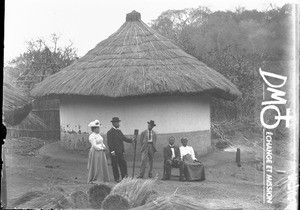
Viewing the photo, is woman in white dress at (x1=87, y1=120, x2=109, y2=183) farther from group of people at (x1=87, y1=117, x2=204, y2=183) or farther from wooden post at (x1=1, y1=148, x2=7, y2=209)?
wooden post at (x1=1, y1=148, x2=7, y2=209)

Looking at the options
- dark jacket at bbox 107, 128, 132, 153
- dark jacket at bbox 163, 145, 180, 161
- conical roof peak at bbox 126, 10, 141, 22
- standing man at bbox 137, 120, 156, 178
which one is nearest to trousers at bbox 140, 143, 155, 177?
standing man at bbox 137, 120, 156, 178

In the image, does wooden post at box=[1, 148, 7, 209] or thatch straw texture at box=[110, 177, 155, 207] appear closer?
wooden post at box=[1, 148, 7, 209]

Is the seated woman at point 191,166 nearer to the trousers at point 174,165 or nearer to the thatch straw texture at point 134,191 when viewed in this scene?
the trousers at point 174,165

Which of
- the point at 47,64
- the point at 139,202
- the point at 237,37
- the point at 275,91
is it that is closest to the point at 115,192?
the point at 139,202

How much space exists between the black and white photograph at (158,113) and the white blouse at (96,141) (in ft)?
0.07

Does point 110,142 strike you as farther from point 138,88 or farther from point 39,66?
point 39,66

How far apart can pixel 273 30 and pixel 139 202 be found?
2620mm

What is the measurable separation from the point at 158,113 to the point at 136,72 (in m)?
1.05

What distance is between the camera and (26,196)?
227 inches

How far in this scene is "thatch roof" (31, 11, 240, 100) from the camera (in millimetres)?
9430

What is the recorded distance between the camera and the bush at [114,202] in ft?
17.9

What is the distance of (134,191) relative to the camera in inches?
230

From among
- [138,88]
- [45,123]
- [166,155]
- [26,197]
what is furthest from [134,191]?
[45,123]

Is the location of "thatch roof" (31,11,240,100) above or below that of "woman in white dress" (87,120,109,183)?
above
